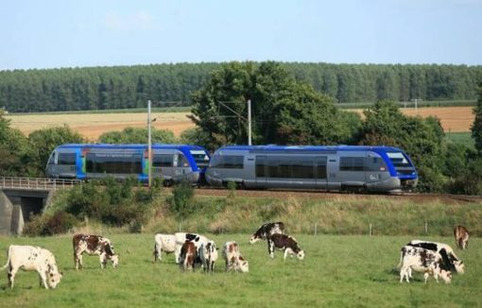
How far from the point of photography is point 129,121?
538 feet

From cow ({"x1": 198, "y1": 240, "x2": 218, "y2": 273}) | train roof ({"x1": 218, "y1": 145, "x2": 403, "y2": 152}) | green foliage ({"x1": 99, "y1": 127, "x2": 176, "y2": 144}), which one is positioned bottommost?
cow ({"x1": 198, "y1": 240, "x2": 218, "y2": 273})

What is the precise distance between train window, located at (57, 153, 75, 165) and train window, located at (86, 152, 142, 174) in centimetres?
136

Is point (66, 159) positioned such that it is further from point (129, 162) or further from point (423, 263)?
point (423, 263)

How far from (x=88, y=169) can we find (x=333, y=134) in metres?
23.1

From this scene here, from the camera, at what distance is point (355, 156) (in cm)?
5753

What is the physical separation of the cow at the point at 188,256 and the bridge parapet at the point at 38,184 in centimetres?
3780

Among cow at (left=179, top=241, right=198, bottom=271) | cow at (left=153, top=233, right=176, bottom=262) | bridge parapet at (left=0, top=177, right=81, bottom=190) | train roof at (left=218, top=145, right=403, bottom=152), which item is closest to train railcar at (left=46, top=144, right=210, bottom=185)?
bridge parapet at (left=0, top=177, right=81, bottom=190)

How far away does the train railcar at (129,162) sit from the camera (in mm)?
66562

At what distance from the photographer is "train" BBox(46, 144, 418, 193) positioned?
57.4 meters

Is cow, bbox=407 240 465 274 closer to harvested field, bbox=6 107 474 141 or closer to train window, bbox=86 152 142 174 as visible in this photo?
train window, bbox=86 152 142 174

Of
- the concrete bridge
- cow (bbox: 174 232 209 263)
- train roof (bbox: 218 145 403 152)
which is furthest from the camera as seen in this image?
the concrete bridge

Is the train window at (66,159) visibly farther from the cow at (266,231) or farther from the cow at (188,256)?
the cow at (188,256)

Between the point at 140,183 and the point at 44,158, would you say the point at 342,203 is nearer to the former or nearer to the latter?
the point at 140,183

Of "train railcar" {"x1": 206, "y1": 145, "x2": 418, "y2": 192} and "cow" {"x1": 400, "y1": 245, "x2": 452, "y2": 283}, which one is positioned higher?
"train railcar" {"x1": 206, "y1": 145, "x2": 418, "y2": 192}
